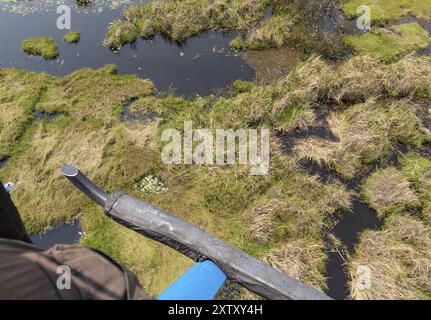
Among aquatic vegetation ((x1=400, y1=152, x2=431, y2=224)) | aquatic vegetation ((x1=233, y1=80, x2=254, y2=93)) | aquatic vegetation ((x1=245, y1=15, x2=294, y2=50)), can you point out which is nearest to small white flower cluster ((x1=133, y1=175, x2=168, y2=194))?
aquatic vegetation ((x1=233, y1=80, x2=254, y2=93))

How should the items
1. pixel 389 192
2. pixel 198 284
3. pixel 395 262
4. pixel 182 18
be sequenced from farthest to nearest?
pixel 182 18 → pixel 389 192 → pixel 395 262 → pixel 198 284

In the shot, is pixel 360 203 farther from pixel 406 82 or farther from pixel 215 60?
pixel 215 60

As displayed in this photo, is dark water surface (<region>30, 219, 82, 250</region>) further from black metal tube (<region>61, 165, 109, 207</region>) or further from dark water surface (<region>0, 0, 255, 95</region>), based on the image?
dark water surface (<region>0, 0, 255, 95</region>)

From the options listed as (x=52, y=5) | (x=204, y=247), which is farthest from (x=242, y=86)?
(x=52, y=5)

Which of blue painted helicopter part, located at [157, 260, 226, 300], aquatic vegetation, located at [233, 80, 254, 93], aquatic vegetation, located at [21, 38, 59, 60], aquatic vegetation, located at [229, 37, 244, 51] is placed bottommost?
aquatic vegetation, located at [233, 80, 254, 93]

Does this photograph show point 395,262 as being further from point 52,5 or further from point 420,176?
point 52,5
